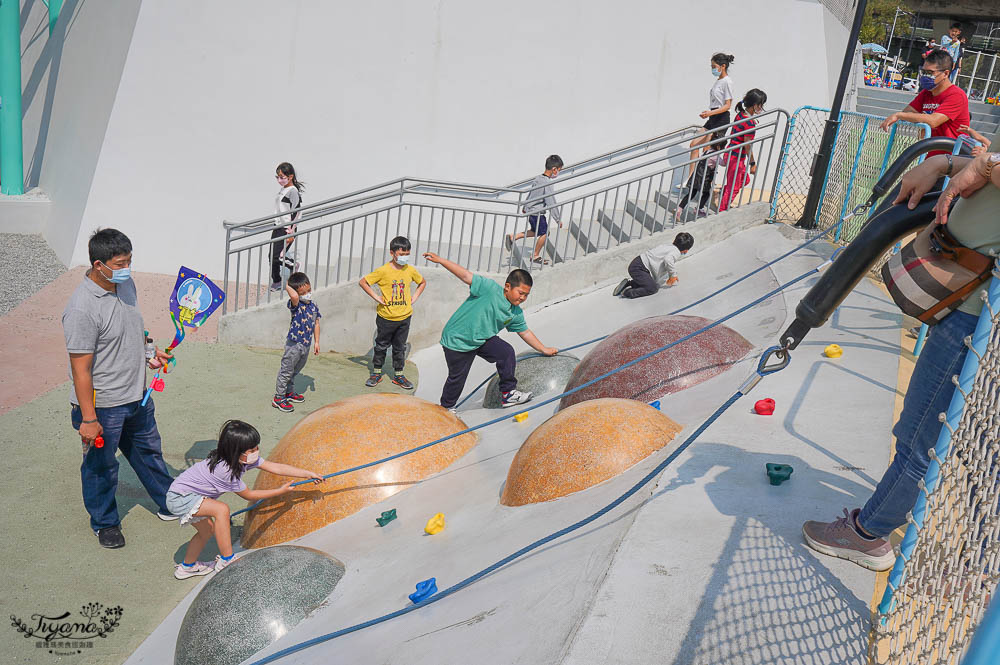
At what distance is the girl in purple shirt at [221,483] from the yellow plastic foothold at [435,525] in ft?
3.02

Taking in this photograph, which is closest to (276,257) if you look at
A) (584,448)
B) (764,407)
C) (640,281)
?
(640,281)

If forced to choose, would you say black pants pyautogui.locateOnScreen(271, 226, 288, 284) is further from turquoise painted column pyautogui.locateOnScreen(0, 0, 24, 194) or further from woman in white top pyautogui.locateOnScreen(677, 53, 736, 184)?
turquoise painted column pyautogui.locateOnScreen(0, 0, 24, 194)

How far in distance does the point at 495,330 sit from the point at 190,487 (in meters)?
3.28

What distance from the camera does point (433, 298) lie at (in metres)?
11.0

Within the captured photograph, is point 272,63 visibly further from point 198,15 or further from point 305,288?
point 305,288

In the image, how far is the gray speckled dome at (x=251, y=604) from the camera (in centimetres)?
434

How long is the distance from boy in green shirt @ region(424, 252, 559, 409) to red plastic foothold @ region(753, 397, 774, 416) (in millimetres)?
2560

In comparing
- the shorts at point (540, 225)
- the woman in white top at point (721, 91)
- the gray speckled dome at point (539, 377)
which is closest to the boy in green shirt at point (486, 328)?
the gray speckled dome at point (539, 377)

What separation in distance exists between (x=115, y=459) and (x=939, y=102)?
8.43 meters

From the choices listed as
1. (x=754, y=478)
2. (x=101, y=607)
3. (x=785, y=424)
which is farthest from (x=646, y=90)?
(x=101, y=607)

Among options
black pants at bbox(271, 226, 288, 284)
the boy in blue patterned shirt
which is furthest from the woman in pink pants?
black pants at bbox(271, 226, 288, 284)

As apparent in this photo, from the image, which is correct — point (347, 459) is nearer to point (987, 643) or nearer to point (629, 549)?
point (629, 549)

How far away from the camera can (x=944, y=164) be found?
328 cm

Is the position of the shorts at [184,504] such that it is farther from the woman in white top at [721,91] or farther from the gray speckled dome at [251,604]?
the woman in white top at [721,91]
